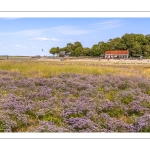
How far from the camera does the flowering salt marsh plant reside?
4.54 metres

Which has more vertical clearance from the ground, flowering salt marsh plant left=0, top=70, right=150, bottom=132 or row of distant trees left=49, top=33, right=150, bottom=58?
row of distant trees left=49, top=33, right=150, bottom=58

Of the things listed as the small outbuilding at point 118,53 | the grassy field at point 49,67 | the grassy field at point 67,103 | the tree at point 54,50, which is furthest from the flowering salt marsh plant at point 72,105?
the tree at point 54,50

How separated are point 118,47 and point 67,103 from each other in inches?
113

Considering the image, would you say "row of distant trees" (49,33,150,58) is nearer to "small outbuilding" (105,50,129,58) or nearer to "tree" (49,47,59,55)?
"tree" (49,47,59,55)

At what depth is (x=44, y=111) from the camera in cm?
506

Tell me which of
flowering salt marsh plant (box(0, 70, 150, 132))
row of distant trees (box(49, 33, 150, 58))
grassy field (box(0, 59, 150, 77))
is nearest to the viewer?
flowering salt marsh plant (box(0, 70, 150, 132))

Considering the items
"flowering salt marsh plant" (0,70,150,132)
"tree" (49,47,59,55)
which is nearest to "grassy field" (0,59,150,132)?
"flowering salt marsh plant" (0,70,150,132)

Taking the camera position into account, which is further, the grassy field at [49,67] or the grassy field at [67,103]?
the grassy field at [49,67]

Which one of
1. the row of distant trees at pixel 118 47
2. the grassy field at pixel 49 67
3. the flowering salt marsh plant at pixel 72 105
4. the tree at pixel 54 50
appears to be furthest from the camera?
the grassy field at pixel 49 67

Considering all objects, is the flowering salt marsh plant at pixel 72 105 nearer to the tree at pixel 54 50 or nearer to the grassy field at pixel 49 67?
the grassy field at pixel 49 67

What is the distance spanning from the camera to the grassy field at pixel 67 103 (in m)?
4.55

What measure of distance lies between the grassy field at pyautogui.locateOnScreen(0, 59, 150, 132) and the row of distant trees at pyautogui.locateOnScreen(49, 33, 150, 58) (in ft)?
2.89
